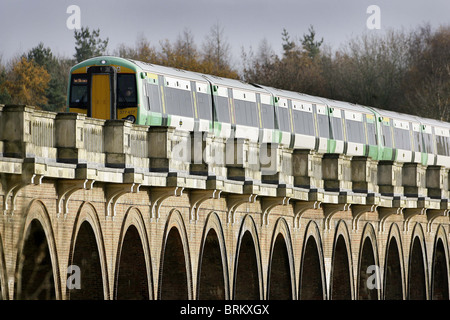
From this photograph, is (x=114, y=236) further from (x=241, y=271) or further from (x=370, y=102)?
(x=370, y=102)

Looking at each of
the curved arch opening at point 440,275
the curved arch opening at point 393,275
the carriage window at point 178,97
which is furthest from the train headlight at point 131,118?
the curved arch opening at point 440,275

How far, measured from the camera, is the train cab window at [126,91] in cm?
4322

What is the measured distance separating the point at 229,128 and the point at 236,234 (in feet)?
20.4

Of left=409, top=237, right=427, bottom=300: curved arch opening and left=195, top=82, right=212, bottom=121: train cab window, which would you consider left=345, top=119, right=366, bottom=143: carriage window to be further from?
left=195, top=82, right=212, bottom=121: train cab window

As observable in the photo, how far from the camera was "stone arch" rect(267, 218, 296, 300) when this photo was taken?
46750 mm

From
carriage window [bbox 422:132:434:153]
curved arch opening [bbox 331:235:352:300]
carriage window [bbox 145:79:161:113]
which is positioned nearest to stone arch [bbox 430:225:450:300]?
carriage window [bbox 422:132:434:153]

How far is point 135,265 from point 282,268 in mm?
12402

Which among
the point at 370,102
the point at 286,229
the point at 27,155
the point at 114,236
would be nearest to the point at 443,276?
the point at 286,229

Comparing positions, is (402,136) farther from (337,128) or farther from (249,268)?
(249,268)

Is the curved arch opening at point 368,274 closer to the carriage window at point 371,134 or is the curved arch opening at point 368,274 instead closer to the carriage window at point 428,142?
the carriage window at point 371,134

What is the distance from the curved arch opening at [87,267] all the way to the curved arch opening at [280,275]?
47.3ft

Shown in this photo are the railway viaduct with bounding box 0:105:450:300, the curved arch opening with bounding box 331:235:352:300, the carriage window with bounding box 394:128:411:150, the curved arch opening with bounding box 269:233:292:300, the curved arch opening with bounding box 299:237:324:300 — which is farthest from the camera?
the carriage window with bounding box 394:128:411:150

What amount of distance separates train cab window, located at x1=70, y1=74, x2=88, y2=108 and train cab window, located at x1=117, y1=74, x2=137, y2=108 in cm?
167

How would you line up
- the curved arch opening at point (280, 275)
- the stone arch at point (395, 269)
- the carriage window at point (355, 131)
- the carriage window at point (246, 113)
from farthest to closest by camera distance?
the carriage window at point (355, 131), the stone arch at point (395, 269), the carriage window at point (246, 113), the curved arch opening at point (280, 275)
